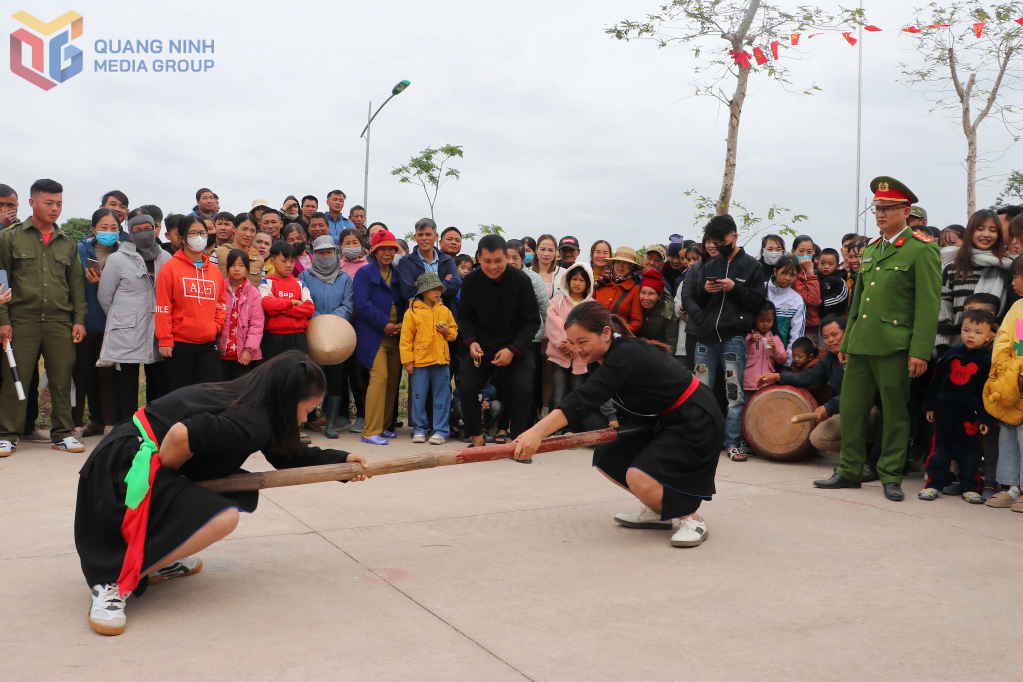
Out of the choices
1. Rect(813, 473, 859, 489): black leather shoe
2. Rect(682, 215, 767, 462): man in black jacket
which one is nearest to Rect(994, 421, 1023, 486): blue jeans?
Rect(813, 473, 859, 489): black leather shoe

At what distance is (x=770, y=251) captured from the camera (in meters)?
8.24

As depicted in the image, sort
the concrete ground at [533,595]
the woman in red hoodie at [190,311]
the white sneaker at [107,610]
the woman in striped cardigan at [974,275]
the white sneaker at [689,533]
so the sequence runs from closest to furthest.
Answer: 1. the concrete ground at [533,595]
2. the white sneaker at [107,610]
3. the white sneaker at [689,533]
4. the woman in striped cardigan at [974,275]
5. the woman in red hoodie at [190,311]

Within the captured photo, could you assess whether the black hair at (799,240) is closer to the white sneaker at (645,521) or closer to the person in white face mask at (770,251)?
the person in white face mask at (770,251)

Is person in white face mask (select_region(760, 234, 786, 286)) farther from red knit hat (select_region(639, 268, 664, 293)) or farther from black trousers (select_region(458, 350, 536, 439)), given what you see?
black trousers (select_region(458, 350, 536, 439))

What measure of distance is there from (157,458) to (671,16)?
12.3m

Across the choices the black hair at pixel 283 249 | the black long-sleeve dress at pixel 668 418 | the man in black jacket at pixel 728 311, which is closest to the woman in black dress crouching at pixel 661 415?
the black long-sleeve dress at pixel 668 418

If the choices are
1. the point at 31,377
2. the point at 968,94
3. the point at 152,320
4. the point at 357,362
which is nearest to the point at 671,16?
the point at 968,94

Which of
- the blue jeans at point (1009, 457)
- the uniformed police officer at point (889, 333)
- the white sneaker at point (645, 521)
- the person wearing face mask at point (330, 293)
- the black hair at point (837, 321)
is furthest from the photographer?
the person wearing face mask at point (330, 293)

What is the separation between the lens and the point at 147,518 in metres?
3.25

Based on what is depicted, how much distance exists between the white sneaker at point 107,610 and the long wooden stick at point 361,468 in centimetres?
53

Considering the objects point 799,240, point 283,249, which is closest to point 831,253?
point 799,240

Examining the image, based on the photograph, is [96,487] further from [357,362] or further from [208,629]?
[357,362]

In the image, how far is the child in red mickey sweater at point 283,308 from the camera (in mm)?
7172

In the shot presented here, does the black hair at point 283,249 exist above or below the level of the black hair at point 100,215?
below
